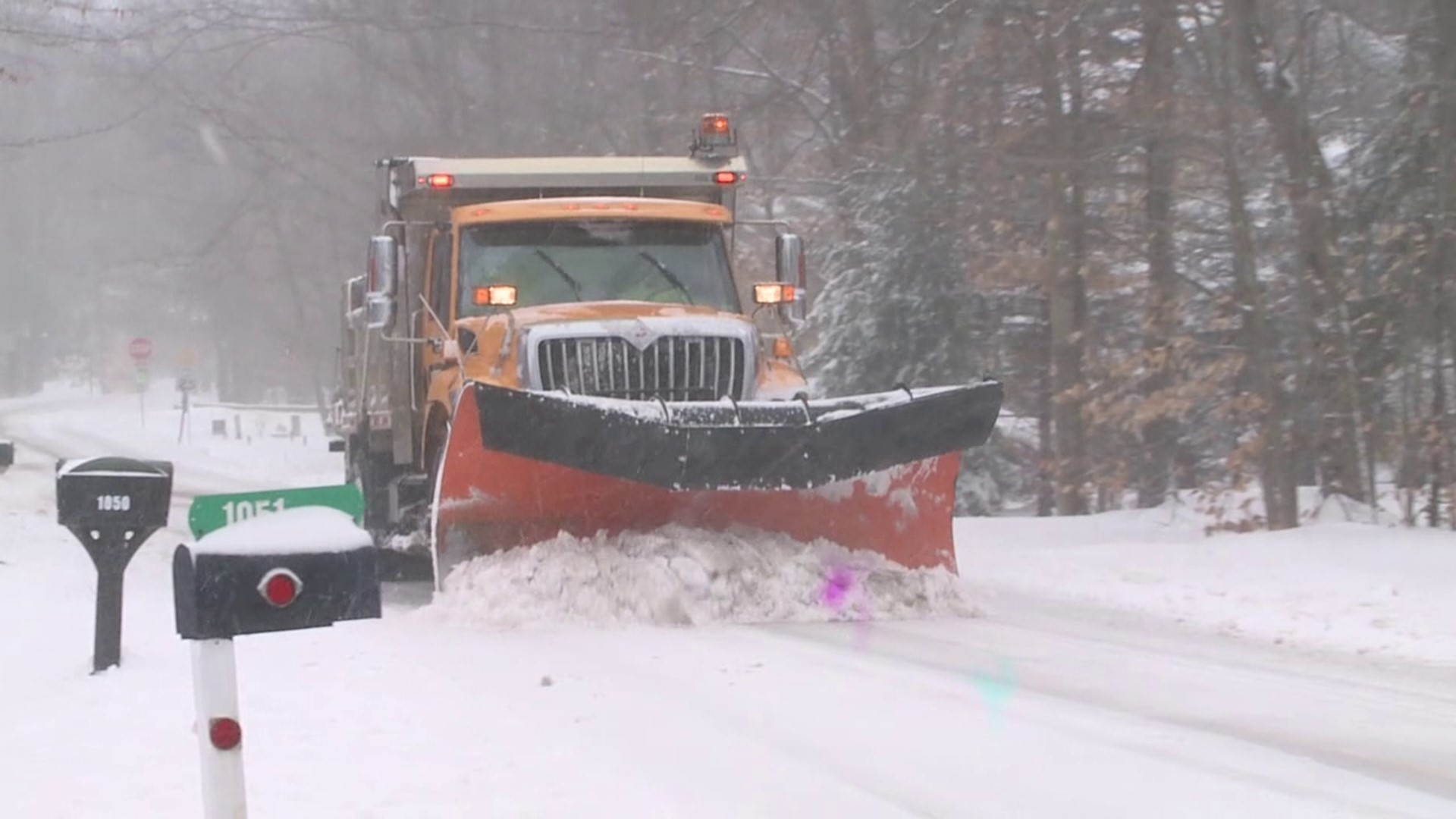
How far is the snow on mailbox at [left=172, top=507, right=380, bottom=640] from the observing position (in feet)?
12.9

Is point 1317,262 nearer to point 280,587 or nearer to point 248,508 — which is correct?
point 248,508

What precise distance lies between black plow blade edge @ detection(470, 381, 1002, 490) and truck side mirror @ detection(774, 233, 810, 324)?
2.28 m

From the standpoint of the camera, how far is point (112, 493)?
7.01m

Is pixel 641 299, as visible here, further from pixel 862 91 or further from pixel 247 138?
pixel 247 138

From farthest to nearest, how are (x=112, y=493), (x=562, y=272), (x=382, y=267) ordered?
(x=562, y=272) < (x=382, y=267) < (x=112, y=493)

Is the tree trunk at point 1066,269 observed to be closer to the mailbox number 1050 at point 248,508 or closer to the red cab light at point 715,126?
the red cab light at point 715,126

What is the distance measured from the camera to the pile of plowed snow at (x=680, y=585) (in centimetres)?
865

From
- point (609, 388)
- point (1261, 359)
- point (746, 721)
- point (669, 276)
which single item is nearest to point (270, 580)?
point (746, 721)

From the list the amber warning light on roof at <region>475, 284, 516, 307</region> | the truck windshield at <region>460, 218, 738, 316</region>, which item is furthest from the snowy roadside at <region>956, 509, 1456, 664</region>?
the amber warning light on roof at <region>475, 284, 516, 307</region>

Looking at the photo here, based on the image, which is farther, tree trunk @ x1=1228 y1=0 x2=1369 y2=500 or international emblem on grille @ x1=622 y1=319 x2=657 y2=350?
tree trunk @ x1=1228 y1=0 x2=1369 y2=500

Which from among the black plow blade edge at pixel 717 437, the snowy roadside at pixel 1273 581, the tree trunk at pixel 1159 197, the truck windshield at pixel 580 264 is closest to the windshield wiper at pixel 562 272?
the truck windshield at pixel 580 264

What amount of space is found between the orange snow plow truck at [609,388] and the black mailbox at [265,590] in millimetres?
4272

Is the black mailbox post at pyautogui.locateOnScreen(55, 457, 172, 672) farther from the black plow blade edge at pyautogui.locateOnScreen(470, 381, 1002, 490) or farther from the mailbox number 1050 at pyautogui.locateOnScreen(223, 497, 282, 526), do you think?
the mailbox number 1050 at pyautogui.locateOnScreen(223, 497, 282, 526)

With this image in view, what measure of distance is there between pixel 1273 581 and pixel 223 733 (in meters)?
7.64
